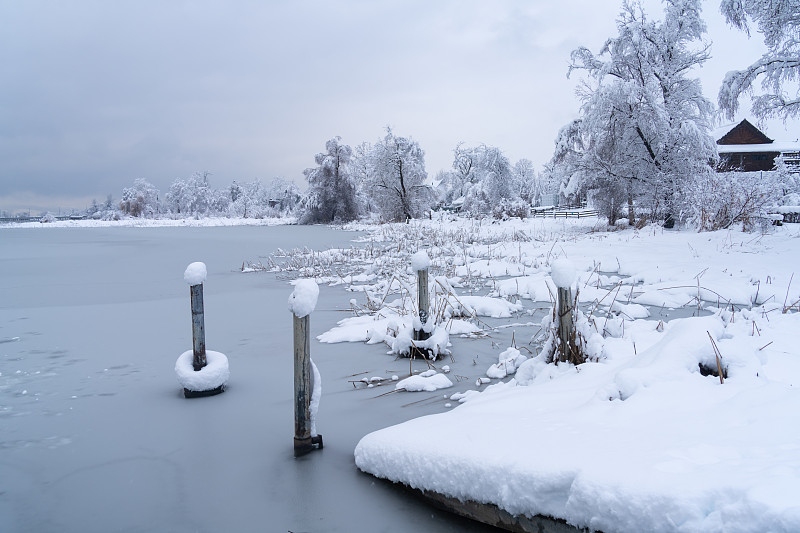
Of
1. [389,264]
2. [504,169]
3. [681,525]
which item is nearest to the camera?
[681,525]

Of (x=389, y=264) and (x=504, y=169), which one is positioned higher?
(x=504, y=169)

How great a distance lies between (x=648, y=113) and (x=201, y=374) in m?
18.9

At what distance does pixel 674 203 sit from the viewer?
58.8 ft

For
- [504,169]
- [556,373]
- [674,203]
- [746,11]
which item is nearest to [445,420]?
[556,373]

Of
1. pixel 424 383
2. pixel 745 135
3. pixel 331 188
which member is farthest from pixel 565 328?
pixel 745 135

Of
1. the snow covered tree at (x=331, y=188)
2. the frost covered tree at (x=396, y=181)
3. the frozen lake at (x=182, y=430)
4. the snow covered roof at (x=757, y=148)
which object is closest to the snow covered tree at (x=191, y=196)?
the snow covered tree at (x=331, y=188)

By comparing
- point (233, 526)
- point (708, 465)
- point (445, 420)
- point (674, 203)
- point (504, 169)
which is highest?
point (504, 169)

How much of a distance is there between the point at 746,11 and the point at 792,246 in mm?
7935

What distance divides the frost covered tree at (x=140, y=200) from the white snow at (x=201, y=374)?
85161 millimetres

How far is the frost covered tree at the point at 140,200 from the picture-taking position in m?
81.6

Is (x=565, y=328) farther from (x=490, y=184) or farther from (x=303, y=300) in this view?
(x=490, y=184)

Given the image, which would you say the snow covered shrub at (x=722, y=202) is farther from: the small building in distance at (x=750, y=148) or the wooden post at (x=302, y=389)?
the small building in distance at (x=750, y=148)

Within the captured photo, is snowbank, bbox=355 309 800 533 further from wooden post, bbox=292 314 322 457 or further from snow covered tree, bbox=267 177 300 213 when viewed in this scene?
snow covered tree, bbox=267 177 300 213

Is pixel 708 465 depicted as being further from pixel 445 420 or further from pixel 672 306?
pixel 672 306
